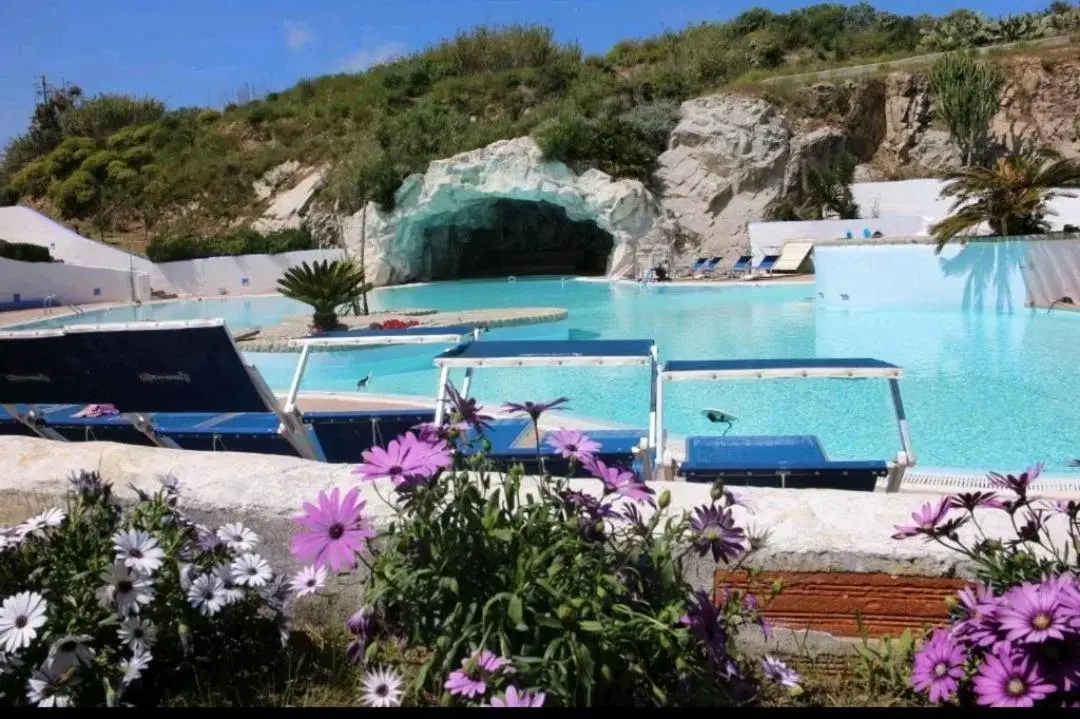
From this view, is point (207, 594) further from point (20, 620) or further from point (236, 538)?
point (20, 620)

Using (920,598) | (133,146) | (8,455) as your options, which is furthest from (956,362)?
(133,146)

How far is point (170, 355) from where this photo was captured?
491 cm

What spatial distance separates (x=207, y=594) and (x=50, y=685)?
308 millimetres

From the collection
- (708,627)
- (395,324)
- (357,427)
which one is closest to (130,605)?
(708,627)

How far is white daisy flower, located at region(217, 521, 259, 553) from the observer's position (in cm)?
190

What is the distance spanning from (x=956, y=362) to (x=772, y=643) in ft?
29.8

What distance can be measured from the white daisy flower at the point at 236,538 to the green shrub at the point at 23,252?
2830 cm

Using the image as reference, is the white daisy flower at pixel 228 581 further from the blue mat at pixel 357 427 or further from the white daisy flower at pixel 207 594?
the blue mat at pixel 357 427

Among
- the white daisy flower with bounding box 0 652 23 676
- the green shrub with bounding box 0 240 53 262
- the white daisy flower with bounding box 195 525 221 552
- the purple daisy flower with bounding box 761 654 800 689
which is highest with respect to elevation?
the green shrub with bounding box 0 240 53 262

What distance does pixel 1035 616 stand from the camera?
1.39 meters

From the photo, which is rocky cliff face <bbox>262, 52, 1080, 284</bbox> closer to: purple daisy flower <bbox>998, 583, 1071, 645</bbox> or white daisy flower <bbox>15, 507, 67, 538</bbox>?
white daisy flower <bbox>15, 507, 67, 538</bbox>

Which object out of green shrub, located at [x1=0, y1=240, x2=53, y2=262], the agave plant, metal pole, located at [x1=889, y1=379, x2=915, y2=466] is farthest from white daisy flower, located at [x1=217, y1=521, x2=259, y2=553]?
Result: green shrub, located at [x1=0, y1=240, x2=53, y2=262]

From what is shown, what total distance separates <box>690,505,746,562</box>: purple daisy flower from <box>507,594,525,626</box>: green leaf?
35 cm

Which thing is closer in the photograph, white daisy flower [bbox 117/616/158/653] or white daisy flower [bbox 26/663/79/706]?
white daisy flower [bbox 26/663/79/706]
